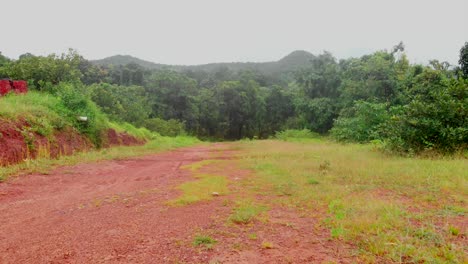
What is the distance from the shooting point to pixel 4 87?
A: 12.3 metres

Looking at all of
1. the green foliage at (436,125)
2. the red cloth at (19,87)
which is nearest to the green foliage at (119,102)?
the red cloth at (19,87)

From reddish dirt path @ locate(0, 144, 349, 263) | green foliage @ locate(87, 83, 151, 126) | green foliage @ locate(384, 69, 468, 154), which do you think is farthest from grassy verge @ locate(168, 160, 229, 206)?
green foliage @ locate(87, 83, 151, 126)

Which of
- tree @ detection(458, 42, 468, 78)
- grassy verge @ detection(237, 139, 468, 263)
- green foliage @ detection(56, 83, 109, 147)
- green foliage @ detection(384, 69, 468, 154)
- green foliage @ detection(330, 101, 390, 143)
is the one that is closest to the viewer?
grassy verge @ detection(237, 139, 468, 263)

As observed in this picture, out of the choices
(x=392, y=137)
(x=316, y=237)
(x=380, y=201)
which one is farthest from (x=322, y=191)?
(x=392, y=137)

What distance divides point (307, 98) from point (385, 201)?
98.7 feet

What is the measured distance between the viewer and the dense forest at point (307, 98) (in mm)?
10648

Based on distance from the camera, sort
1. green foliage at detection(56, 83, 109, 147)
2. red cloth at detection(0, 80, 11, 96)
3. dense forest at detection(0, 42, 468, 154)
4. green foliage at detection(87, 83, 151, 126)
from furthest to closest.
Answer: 1. green foliage at detection(87, 83, 151, 126)
2. green foliage at detection(56, 83, 109, 147)
3. red cloth at detection(0, 80, 11, 96)
4. dense forest at detection(0, 42, 468, 154)

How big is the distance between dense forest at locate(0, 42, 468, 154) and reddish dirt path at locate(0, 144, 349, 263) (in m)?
7.81

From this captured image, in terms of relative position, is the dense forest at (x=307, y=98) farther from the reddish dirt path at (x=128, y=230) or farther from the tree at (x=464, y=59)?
the reddish dirt path at (x=128, y=230)

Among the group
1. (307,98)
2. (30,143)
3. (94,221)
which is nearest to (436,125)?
(94,221)

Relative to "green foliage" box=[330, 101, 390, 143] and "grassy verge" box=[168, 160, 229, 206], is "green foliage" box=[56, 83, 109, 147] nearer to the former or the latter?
"grassy verge" box=[168, 160, 229, 206]

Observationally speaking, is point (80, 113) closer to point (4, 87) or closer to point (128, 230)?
point (4, 87)

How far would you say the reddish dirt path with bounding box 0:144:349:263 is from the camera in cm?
336

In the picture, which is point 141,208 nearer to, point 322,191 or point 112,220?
point 112,220
